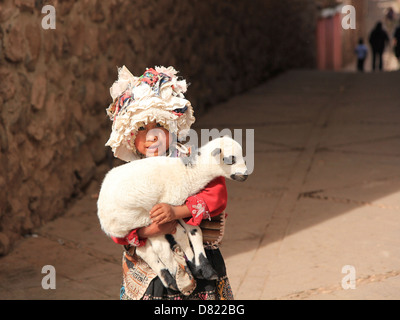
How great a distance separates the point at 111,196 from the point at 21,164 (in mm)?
1932

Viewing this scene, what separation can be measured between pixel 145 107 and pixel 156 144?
0.40 ft

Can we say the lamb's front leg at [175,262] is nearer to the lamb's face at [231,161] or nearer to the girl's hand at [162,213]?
the girl's hand at [162,213]

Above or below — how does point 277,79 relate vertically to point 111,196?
below

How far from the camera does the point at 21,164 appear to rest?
3590 mm

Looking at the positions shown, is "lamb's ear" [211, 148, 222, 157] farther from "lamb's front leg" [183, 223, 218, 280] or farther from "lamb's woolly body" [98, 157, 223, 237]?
"lamb's front leg" [183, 223, 218, 280]

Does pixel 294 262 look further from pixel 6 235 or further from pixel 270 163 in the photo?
pixel 270 163

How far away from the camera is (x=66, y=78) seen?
406 cm

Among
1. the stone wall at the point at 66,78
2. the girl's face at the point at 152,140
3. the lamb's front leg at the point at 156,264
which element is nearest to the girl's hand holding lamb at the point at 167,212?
the lamb's front leg at the point at 156,264

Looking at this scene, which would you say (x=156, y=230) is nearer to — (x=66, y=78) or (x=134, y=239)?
(x=134, y=239)

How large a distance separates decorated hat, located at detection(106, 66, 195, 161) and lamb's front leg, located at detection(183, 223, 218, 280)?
0.32 meters

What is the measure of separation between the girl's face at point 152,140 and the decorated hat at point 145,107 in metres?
0.02

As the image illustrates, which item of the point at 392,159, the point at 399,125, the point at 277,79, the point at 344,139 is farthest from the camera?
the point at 277,79
